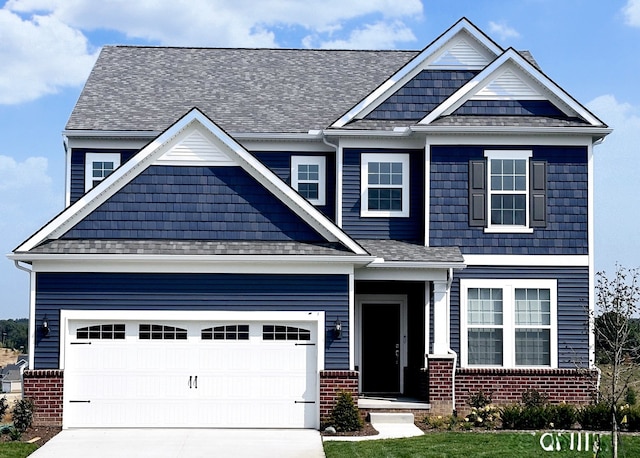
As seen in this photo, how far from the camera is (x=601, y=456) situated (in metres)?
15.1

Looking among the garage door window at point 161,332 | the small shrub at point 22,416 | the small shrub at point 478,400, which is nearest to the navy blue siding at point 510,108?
the small shrub at point 478,400

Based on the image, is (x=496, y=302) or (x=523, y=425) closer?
(x=523, y=425)

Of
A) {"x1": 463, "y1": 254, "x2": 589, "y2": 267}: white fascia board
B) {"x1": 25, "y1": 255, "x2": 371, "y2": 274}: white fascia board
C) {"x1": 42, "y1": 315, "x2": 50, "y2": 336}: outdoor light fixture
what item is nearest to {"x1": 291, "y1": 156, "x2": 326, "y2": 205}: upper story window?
{"x1": 463, "y1": 254, "x2": 589, "y2": 267}: white fascia board

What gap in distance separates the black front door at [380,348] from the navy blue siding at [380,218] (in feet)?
6.04

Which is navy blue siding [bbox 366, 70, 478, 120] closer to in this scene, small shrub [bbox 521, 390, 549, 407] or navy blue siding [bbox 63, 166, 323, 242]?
navy blue siding [bbox 63, 166, 323, 242]

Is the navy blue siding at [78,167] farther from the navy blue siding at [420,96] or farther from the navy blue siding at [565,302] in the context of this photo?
the navy blue siding at [565,302]

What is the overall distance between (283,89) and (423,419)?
34.1ft

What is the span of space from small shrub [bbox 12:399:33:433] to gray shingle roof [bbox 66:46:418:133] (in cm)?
796

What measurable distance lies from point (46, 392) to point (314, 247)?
19.7ft

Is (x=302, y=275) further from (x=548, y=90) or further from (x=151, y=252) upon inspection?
(x=548, y=90)

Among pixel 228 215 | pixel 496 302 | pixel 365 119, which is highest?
pixel 365 119

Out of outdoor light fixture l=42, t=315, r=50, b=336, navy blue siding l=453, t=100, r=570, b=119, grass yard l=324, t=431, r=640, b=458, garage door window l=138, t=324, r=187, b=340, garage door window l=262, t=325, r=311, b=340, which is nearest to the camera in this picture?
grass yard l=324, t=431, r=640, b=458

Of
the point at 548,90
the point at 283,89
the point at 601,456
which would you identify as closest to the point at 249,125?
the point at 283,89

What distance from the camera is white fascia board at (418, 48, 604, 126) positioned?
70.5 feet
